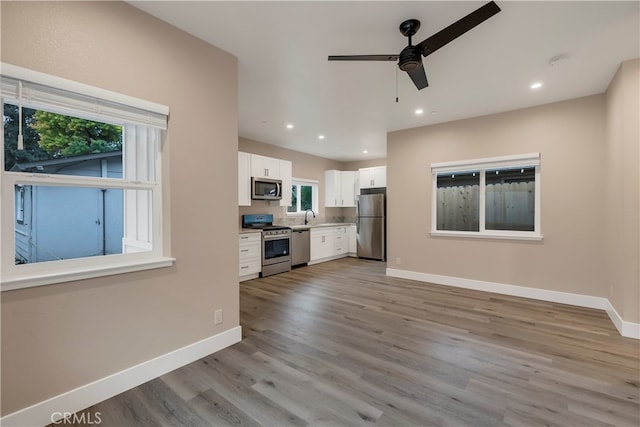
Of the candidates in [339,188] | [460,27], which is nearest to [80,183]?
[460,27]

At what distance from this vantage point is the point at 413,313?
10.8 feet

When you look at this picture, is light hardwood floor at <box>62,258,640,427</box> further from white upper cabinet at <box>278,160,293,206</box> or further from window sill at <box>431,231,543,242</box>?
white upper cabinet at <box>278,160,293,206</box>

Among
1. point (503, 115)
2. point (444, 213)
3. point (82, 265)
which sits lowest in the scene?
point (82, 265)

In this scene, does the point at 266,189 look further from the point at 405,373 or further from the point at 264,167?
the point at 405,373

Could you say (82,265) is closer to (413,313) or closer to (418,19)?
(418,19)

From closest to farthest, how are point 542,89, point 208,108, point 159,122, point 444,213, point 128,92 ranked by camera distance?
point 128,92, point 159,122, point 208,108, point 542,89, point 444,213

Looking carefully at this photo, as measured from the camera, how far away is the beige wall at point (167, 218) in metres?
1.53

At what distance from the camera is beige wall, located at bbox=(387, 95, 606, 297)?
137 inches

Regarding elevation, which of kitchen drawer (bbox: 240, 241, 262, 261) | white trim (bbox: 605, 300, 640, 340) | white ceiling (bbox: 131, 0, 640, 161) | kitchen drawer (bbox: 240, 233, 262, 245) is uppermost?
white ceiling (bbox: 131, 0, 640, 161)

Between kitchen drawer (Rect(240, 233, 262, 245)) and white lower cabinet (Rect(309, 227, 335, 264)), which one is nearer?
kitchen drawer (Rect(240, 233, 262, 245))

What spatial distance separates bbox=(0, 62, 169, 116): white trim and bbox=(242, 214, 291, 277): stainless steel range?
332cm

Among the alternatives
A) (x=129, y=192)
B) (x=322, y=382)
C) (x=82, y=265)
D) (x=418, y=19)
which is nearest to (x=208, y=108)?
(x=129, y=192)

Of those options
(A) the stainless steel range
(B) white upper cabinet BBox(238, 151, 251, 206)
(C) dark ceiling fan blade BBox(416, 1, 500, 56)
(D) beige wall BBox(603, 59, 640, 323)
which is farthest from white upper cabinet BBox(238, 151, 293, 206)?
(D) beige wall BBox(603, 59, 640, 323)

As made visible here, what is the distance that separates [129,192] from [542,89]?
14.9 ft
